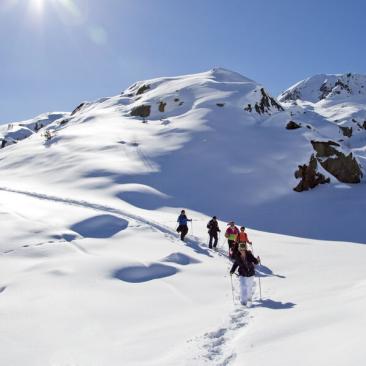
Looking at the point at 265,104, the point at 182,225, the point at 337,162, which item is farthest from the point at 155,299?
the point at 265,104

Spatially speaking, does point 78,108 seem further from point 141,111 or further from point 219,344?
point 219,344

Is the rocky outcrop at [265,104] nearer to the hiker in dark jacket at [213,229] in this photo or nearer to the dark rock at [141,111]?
→ the dark rock at [141,111]

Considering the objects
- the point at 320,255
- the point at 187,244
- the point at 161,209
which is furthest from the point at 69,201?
the point at 320,255

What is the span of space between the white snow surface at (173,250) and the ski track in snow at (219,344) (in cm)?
4

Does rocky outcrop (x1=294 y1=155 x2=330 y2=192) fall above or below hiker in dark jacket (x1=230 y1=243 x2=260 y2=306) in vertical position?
above

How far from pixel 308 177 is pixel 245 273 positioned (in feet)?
76.1

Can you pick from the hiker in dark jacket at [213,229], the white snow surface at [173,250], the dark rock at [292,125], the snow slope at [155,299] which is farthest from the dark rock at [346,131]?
the hiker in dark jacket at [213,229]

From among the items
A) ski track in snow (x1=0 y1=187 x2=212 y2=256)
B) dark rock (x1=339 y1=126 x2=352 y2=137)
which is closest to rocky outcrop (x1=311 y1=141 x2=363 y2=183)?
ski track in snow (x1=0 y1=187 x2=212 y2=256)

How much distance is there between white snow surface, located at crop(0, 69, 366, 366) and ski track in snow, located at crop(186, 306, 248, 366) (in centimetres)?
4

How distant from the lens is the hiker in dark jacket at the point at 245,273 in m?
11.0

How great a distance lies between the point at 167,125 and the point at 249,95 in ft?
38.6

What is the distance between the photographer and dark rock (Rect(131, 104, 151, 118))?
5200cm

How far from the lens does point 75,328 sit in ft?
29.4

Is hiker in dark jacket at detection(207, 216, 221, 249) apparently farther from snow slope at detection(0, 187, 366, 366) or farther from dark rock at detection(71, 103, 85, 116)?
dark rock at detection(71, 103, 85, 116)
